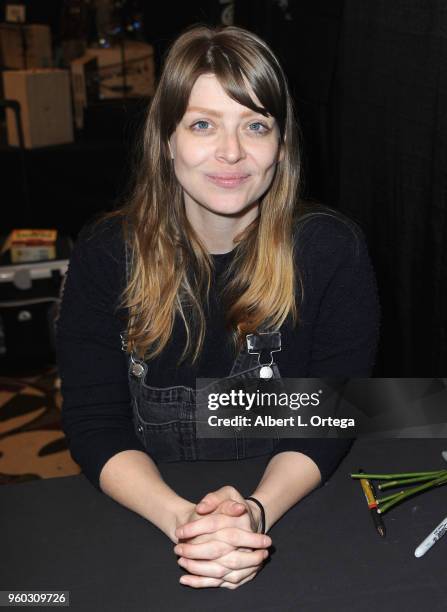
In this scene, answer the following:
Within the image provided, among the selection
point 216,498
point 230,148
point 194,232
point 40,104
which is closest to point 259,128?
point 230,148

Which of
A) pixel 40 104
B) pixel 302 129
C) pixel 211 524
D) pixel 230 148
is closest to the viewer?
pixel 211 524

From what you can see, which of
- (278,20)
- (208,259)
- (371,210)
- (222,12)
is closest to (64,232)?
(222,12)

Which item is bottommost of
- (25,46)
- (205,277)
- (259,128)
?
(205,277)

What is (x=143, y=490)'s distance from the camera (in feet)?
3.28

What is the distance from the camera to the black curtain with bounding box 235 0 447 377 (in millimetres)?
1825

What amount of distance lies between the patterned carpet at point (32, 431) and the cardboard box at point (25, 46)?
2.10 meters

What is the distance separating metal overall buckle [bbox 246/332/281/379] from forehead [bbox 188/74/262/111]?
36cm

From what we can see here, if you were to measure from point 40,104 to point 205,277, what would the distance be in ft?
10.6

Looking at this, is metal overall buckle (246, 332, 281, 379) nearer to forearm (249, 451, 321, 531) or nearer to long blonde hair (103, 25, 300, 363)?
long blonde hair (103, 25, 300, 363)

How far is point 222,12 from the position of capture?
356 cm

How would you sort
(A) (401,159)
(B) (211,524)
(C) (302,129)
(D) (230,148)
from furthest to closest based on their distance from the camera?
(C) (302,129), (A) (401,159), (D) (230,148), (B) (211,524)

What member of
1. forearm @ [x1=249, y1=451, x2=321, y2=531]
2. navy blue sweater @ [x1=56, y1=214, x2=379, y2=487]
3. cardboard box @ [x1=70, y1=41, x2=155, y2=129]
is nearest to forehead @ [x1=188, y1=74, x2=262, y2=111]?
navy blue sweater @ [x1=56, y1=214, x2=379, y2=487]

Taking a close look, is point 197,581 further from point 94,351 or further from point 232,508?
point 94,351

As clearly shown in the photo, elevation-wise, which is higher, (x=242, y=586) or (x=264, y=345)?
(x=264, y=345)
